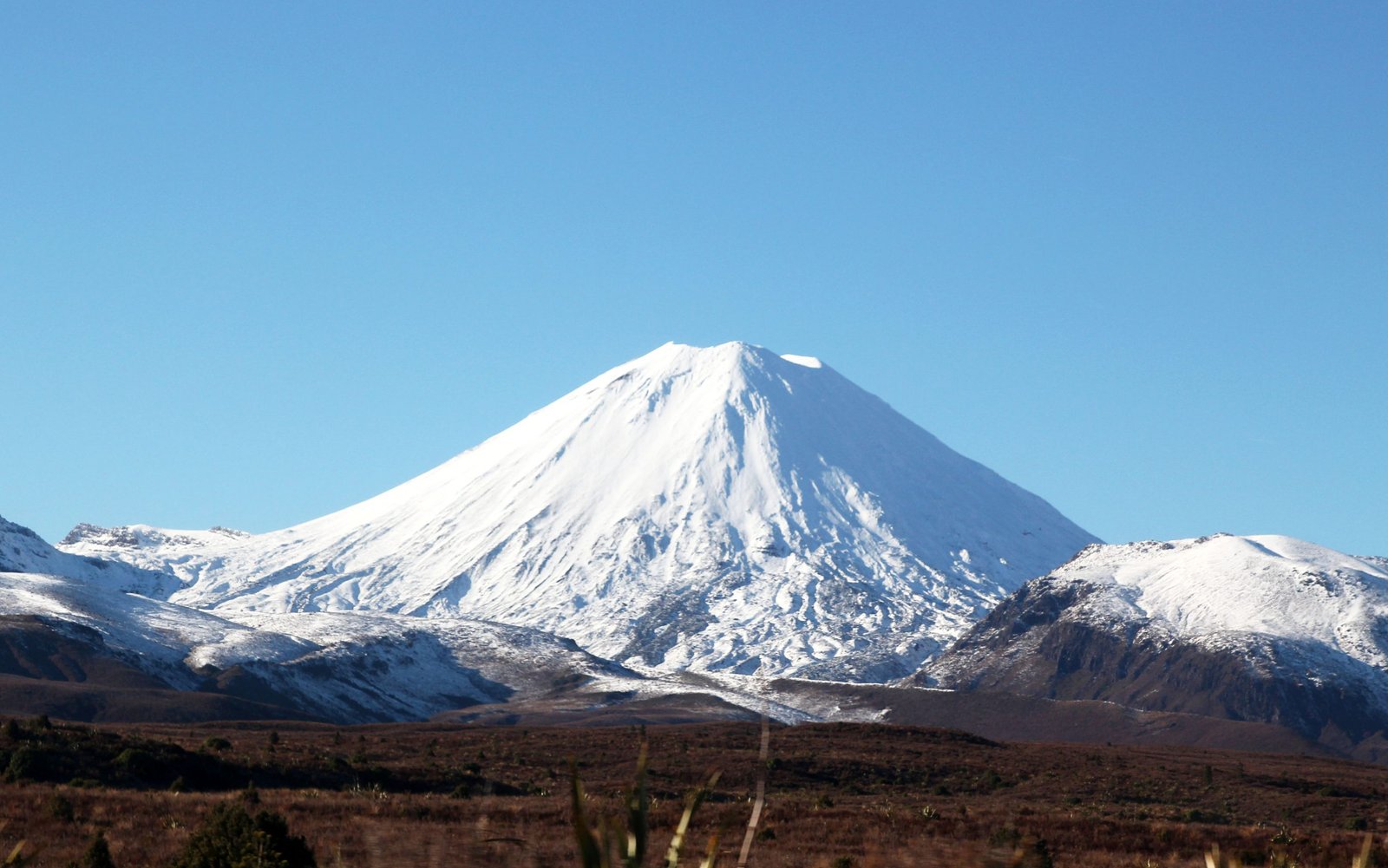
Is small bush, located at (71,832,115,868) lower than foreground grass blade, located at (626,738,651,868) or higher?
lower

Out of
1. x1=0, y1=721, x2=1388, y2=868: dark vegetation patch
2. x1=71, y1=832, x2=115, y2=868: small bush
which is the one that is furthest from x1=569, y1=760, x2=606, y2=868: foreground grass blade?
x1=71, y1=832, x2=115, y2=868: small bush

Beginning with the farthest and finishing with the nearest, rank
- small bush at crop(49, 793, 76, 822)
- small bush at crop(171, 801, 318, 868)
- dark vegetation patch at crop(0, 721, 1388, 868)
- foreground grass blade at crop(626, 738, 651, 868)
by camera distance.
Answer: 1. small bush at crop(49, 793, 76, 822)
2. dark vegetation patch at crop(0, 721, 1388, 868)
3. small bush at crop(171, 801, 318, 868)
4. foreground grass blade at crop(626, 738, 651, 868)

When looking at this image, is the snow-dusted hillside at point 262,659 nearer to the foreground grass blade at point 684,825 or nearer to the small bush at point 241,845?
the small bush at point 241,845

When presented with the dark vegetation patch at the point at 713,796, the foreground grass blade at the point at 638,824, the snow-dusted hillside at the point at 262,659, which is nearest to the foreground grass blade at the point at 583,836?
the foreground grass blade at the point at 638,824

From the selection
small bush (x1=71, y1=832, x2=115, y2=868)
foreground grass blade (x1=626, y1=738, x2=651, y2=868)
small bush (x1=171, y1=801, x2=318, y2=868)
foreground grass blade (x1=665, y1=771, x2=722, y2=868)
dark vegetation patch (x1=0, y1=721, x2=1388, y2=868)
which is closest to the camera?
foreground grass blade (x1=626, y1=738, x2=651, y2=868)

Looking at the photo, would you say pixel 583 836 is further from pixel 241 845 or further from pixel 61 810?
pixel 61 810

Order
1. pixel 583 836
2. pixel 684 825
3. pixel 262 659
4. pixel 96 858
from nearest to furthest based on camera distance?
pixel 583 836 → pixel 684 825 → pixel 96 858 → pixel 262 659

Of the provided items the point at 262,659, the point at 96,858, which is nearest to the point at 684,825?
the point at 96,858

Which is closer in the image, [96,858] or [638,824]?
[638,824]

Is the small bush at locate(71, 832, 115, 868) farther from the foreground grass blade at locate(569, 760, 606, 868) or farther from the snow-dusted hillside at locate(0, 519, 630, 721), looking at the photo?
the snow-dusted hillside at locate(0, 519, 630, 721)

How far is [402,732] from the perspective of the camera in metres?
107

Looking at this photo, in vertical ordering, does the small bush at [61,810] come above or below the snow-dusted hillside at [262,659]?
below

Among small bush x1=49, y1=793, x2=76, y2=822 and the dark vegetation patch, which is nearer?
the dark vegetation patch

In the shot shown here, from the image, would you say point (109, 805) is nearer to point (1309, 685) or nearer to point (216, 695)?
point (216, 695)
